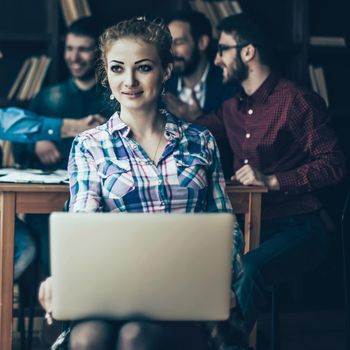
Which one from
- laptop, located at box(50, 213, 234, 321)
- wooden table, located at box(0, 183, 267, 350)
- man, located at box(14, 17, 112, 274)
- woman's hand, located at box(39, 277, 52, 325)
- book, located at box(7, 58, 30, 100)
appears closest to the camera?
laptop, located at box(50, 213, 234, 321)

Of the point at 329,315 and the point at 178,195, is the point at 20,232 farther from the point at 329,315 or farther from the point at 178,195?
the point at 329,315

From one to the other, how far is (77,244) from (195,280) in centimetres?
28

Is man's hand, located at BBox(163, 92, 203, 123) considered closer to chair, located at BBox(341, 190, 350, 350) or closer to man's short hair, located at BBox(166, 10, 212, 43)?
man's short hair, located at BBox(166, 10, 212, 43)

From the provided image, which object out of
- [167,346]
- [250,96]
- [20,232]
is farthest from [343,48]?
[167,346]

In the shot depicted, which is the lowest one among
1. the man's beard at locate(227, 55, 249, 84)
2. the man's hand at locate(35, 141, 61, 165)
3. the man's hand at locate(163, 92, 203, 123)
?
the man's hand at locate(35, 141, 61, 165)

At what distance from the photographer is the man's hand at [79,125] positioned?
11.1 ft

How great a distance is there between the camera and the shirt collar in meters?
2.45

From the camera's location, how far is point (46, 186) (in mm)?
2721

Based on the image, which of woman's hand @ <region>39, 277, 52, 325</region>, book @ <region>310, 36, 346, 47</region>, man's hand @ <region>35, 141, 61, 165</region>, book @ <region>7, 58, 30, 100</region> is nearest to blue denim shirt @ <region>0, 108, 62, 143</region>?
man's hand @ <region>35, 141, 61, 165</region>

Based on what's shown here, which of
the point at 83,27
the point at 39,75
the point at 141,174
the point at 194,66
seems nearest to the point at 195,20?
the point at 194,66

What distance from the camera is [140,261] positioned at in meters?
1.83

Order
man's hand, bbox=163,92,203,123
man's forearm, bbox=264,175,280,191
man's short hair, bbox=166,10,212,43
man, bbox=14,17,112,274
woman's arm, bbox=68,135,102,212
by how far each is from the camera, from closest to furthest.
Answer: woman's arm, bbox=68,135,102,212 < man's forearm, bbox=264,175,280,191 < man's hand, bbox=163,92,203,123 < man, bbox=14,17,112,274 < man's short hair, bbox=166,10,212,43

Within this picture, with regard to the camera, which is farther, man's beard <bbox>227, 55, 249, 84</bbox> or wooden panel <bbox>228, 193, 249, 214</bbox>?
man's beard <bbox>227, 55, 249, 84</bbox>

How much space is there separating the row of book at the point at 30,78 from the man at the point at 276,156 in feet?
3.54
